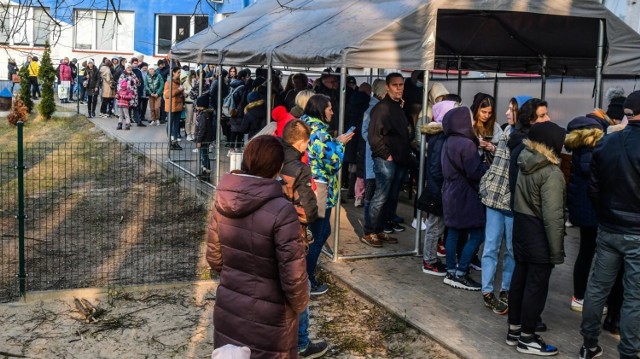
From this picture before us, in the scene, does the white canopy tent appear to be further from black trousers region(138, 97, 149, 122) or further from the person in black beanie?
black trousers region(138, 97, 149, 122)

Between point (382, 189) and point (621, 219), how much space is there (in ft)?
12.2

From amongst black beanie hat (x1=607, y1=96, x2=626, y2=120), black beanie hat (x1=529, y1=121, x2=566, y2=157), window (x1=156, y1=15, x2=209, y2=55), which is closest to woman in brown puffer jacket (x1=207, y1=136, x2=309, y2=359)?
black beanie hat (x1=529, y1=121, x2=566, y2=157)

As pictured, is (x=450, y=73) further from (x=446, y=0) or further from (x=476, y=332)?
(x=476, y=332)

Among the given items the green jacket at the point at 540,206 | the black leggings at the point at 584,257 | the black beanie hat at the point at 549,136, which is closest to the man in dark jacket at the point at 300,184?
the green jacket at the point at 540,206

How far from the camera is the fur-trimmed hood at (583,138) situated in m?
6.22

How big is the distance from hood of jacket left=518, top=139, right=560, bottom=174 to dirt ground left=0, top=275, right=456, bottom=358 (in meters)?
1.55

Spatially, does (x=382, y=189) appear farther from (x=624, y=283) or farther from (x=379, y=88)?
(x=624, y=283)

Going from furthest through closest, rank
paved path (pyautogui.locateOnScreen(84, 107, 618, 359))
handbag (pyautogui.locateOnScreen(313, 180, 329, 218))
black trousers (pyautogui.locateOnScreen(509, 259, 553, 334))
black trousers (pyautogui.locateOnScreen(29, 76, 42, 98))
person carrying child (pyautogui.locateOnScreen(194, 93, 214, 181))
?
black trousers (pyautogui.locateOnScreen(29, 76, 42, 98)) → person carrying child (pyautogui.locateOnScreen(194, 93, 214, 181)) → handbag (pyautogui.locateOnScreen(313, 180, 329, 218)) → paved path (pyautogui.locateOnScreen(84, 107, 618, 359)) → black trousers (pyautogui.locateOnScreen(509, 259, 553, 334))

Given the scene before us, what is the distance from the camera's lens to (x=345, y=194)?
493 inches

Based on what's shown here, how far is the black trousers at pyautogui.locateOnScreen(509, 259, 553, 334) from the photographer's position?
18.9 feet

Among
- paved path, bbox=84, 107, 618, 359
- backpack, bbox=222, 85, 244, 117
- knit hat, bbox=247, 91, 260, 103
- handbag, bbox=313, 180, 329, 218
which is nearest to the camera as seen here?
paved path, bbox=84, 107, 618, 359

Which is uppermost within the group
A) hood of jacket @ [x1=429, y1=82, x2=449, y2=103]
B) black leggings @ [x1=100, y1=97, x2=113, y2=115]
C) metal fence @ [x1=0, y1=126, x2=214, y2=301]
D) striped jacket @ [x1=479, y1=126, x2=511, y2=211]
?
hood of jacket @ [x1=429, y1=82, x2=449, y2=103]

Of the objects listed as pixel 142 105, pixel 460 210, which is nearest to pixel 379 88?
pixel 460 210

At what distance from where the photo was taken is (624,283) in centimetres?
543
